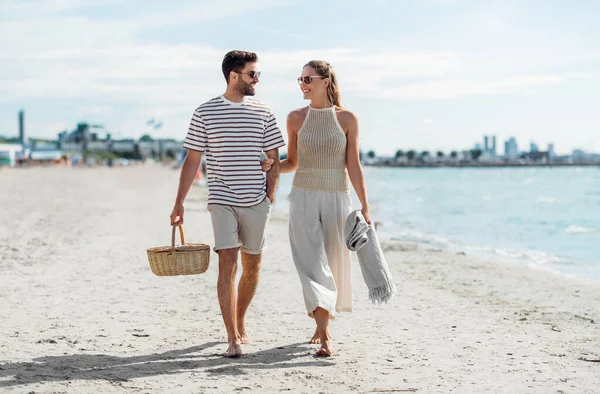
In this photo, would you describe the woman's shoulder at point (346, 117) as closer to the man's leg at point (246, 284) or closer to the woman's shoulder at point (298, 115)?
the woman's shoulder at point (298, 115)

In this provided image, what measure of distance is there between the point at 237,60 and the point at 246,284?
5.06 ft

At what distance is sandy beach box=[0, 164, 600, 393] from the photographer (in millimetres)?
4570

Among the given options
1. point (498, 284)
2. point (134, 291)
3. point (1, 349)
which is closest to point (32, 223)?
point (134, 291)

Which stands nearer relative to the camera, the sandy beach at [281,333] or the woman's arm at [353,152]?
the sandy beach at [281,333]

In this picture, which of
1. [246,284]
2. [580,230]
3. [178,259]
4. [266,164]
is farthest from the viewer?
[580,230]

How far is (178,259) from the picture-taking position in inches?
203

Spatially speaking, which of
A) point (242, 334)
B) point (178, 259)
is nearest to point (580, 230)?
point (242, 334)

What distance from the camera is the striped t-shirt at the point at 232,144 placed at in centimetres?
496

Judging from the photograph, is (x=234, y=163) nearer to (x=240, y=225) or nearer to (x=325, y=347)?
(x=240, y=225)

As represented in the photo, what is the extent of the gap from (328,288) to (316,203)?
564 millimetres

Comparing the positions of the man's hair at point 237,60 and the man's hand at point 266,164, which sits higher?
the man's hair at point 237,60

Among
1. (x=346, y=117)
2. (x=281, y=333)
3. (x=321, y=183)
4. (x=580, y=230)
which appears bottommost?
(x=580, y=230)

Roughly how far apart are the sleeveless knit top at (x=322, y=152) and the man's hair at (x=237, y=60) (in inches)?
20.5

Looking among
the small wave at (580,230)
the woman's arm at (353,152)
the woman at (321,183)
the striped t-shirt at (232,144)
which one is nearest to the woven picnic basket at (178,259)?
the striped t-shirt at (232,144)
